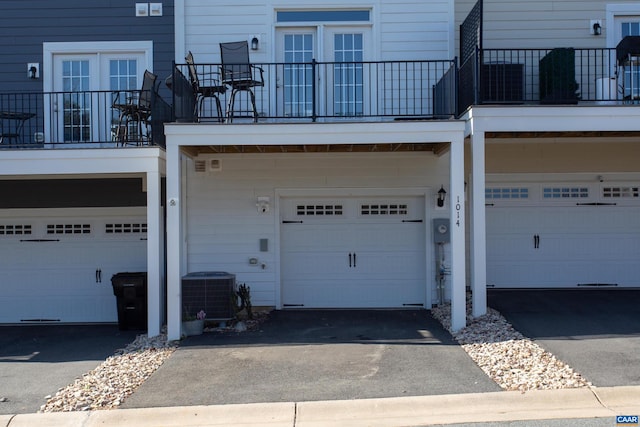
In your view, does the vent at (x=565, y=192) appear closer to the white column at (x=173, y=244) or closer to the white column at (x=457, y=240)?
the white column at (x=457, y=240)

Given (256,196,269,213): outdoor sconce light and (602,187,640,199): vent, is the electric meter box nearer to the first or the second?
(256,196,269,213): outdoor sconce light

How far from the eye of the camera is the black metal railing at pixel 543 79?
30.4ft

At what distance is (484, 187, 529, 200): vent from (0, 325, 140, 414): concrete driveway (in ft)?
22.1

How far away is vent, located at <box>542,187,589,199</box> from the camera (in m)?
10.7

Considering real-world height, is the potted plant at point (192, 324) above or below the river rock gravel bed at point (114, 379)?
above

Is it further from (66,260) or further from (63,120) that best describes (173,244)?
(63,120)

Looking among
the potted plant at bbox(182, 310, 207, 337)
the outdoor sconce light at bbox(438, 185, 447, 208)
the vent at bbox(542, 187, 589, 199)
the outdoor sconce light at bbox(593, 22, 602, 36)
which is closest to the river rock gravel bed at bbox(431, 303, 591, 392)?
the outdoor sconce light at bbox(438, 185, 447, 208)

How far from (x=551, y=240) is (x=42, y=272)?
30.8 feet

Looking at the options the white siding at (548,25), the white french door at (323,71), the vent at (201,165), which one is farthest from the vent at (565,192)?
the vent at (201,165)

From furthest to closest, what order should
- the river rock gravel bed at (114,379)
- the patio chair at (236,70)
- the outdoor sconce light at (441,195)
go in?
the outdoor sconce light at (441,195) < the patio chair at (236,70) < the river rock gravel bed at (114,379)

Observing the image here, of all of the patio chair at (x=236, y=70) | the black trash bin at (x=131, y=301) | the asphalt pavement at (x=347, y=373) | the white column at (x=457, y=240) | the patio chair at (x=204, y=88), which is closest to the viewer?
the asphalt pavement at (x=347, y=373)

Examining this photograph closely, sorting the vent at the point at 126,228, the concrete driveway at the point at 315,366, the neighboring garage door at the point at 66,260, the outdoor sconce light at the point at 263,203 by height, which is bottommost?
the concrete driveway at the point at 315,366

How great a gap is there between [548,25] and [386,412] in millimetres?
8186

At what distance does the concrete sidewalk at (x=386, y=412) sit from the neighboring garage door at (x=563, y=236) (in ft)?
17.0
